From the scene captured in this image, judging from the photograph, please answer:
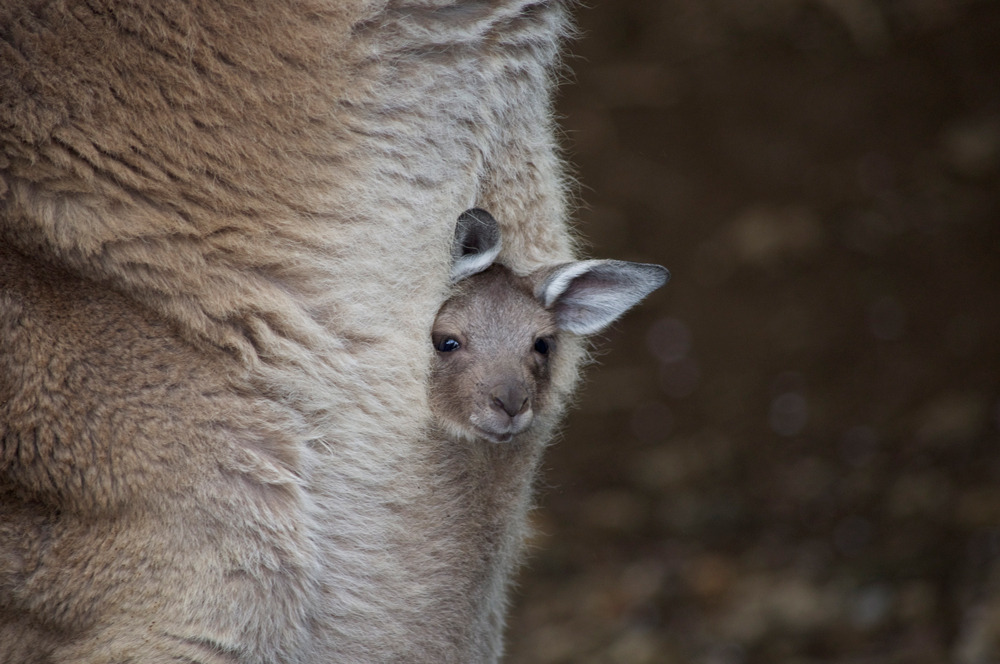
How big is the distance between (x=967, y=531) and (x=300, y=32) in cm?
374

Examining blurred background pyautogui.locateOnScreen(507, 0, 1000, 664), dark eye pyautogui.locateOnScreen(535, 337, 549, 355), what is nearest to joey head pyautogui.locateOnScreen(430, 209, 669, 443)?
dark eye pyautogui.locateOnScreen(535, 337, 549, 355)

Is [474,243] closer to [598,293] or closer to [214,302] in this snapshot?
[598,293]

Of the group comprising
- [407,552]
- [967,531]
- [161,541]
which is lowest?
[967,531]

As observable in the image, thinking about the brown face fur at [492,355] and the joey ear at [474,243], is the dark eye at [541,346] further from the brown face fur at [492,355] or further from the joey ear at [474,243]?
the joey ear at [474,243]

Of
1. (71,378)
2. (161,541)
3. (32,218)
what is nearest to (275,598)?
(161,541)

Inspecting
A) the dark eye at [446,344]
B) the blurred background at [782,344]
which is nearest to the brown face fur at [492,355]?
the dark eye at [446,344]

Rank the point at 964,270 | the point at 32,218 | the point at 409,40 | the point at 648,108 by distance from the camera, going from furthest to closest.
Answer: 1. the point at 648,108
2. the point at 964,270
3. the point at 409,40
4. the point at 32,218

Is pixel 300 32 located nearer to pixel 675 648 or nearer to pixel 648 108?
pixel 675 648

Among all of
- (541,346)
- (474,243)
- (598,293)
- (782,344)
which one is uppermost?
(474,243)

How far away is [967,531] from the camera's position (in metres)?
4.67

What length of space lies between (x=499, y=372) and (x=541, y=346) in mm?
162

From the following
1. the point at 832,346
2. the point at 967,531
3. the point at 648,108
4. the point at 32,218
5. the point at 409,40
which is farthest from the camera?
the point at 648,108

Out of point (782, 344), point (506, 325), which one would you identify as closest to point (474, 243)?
point (506, 325)

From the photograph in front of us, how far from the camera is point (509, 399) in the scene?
2.41 meters
